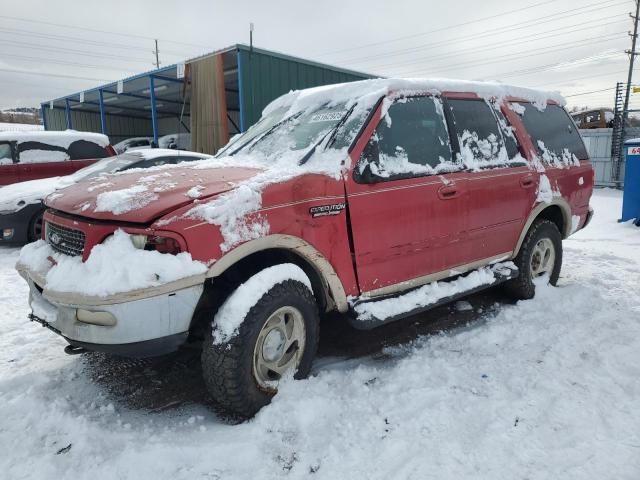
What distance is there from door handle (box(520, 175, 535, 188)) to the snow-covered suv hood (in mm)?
2567

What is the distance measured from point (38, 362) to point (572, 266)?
19.2 ft

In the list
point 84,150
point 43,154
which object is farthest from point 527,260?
point 43,154

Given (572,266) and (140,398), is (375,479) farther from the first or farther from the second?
(572,266)

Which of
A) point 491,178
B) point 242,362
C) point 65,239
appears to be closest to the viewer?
point 242,362

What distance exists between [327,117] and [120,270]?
1893 mm

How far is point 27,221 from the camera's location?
6.99 metres

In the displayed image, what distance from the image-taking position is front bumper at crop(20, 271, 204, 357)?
91.6 inches

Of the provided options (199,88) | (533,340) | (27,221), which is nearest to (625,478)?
(533,340)

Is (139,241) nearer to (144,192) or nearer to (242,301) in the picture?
(144,192)

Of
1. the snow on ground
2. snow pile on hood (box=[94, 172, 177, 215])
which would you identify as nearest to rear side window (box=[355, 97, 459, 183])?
snow pile on hood (box=[94, 172, 177, 215])

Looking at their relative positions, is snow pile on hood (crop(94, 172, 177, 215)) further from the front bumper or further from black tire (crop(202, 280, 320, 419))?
black tire (crop(202, 280, 320, 419))

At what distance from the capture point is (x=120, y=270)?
2350 mm

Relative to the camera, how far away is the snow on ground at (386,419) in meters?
2.28

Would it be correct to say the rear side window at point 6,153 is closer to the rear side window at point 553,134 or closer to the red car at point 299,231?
the red car at point 299,231
